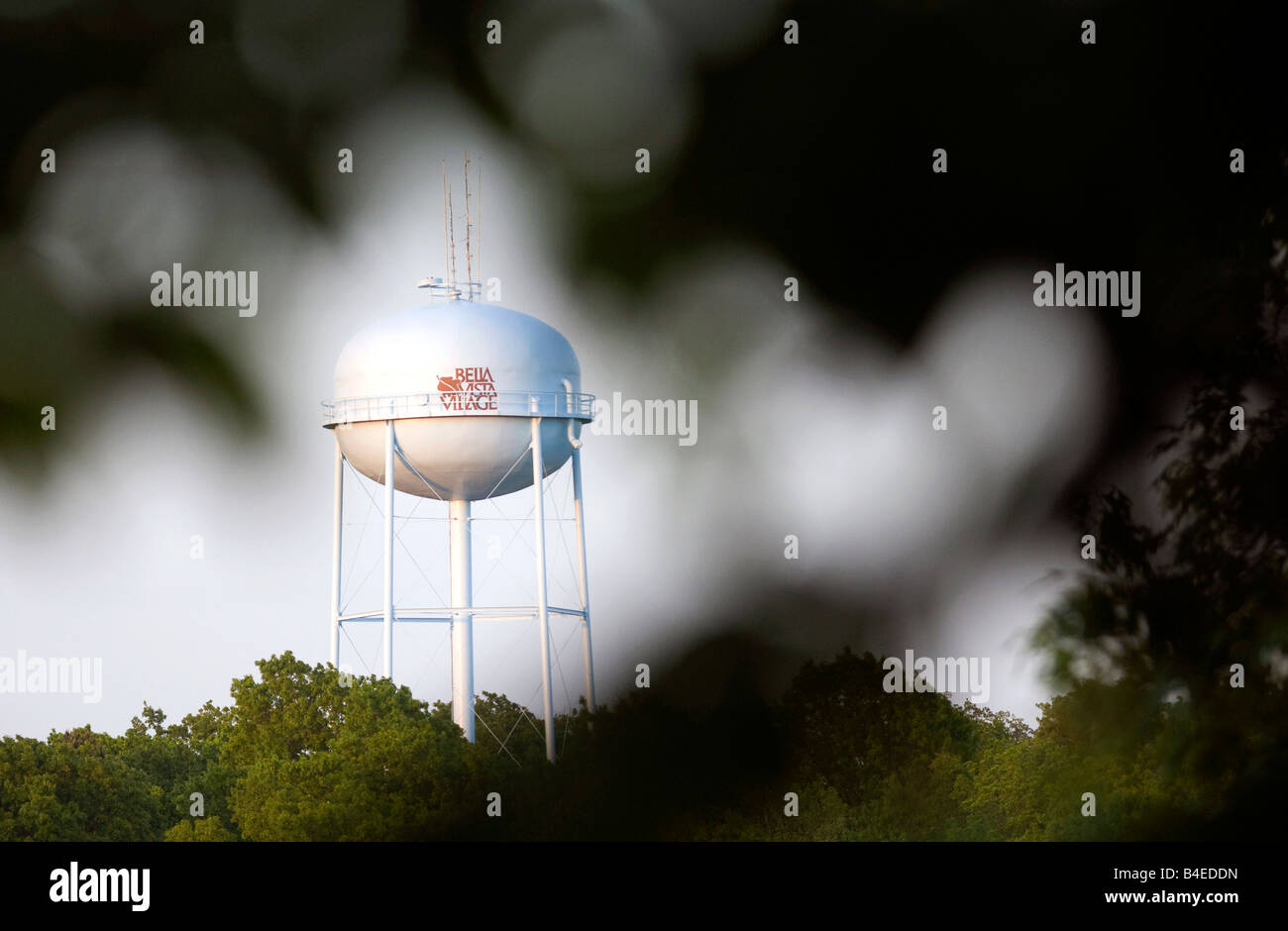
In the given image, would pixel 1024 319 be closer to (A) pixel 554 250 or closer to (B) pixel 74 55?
(A) pixel 554 250

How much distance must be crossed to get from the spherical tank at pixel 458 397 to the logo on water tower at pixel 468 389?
0.6 inches

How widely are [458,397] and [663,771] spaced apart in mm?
10215

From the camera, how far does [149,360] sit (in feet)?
46.9

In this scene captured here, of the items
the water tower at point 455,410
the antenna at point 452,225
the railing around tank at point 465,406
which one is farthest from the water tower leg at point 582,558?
the antenna at point 452,225

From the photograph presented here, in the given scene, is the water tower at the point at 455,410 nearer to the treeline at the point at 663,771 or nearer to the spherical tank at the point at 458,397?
the spherical tank at the point at 458,397

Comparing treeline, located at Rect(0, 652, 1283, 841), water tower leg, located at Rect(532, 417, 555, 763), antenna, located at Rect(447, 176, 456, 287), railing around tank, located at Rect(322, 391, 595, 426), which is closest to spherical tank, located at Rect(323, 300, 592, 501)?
railing around tank, located at Rect(322, 391, 595, 426)

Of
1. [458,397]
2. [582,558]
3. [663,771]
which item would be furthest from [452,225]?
[663,771]

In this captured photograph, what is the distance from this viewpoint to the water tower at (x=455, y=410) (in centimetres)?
2645

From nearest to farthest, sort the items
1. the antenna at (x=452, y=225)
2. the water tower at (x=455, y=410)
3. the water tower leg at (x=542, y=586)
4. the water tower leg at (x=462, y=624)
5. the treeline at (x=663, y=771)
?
the treeline at (x=663, y=771), the antenna at (x=452, y=225), the water tower leg at (x=542, y=586), the water tower at (x=455, y=410), the water tower leg at (x=462, y=624)

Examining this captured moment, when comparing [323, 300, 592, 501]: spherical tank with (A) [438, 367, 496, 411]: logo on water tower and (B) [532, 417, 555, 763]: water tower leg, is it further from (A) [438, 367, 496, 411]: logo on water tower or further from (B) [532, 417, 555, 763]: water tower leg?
(B) [532, 417, 555, 763]: water tower leg

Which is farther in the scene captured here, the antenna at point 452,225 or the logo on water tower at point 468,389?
the logo on water tower at point 468,389

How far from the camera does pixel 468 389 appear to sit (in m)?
26.6

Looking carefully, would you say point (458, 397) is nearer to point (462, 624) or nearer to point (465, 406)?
point (465, 406)
